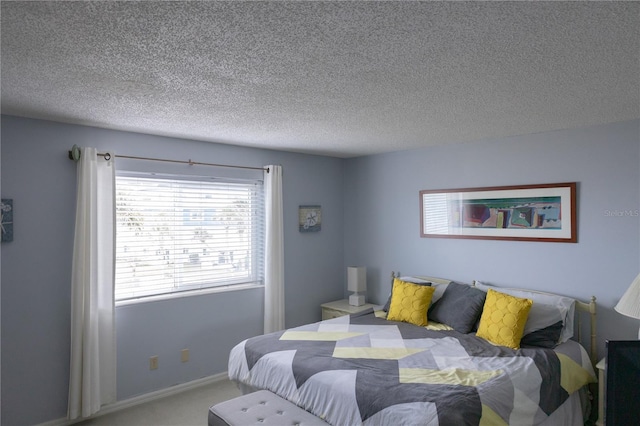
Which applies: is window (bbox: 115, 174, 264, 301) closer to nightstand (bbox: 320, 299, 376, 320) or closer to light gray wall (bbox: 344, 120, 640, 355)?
nightstand (bbox: 320, 299, 376, 320)

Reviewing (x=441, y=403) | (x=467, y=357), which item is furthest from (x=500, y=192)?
(x=441, y=403)

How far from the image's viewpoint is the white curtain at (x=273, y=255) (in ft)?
14.7

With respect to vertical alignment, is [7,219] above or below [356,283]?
above

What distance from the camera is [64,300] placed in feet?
10.8

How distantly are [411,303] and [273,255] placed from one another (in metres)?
1.54

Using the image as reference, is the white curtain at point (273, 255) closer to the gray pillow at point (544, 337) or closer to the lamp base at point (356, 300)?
the lamp base at point (356, 300)

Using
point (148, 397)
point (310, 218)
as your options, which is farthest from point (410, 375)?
point (310, 218)

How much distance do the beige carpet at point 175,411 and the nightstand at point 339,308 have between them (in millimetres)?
1375

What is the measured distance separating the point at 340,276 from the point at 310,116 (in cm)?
278

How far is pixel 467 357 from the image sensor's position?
9.75ft

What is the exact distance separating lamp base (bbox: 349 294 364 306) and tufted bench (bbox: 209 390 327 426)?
2.19 m

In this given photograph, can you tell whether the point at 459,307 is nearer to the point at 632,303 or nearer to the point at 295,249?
the point at 632,303

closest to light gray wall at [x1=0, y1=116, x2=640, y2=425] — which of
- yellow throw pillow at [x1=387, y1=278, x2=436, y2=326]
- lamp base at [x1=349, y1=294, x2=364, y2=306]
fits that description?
lamp base at [x1=349, y1=294, x2=364, y2=306]

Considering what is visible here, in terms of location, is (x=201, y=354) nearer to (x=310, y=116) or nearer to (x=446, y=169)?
(x=310, y=116)
